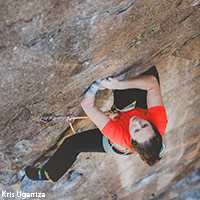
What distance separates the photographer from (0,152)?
6.14 ft

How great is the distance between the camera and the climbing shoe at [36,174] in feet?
7.07

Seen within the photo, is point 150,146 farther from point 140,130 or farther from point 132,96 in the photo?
point 132,96

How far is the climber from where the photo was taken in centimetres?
158

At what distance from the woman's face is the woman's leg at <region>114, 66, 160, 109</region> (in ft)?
1.41

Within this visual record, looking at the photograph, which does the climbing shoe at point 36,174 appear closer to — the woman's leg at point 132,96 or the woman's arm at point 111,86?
the woman's arm at point 111,86

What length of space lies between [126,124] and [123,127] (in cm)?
3

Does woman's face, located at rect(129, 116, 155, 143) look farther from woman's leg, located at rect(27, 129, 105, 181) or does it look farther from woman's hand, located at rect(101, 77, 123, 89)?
woman's leg, located at rect(27, 129, 105, 181)

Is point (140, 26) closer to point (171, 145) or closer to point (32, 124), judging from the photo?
point (32, 124)

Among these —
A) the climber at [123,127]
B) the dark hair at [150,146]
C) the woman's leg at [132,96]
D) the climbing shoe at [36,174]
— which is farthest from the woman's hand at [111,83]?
the climbing shoe at [36,174]

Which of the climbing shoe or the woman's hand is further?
the climbing shoe

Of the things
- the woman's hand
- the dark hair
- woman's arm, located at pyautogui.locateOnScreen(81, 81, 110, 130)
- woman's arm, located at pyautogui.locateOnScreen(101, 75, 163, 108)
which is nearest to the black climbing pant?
woman's arm, located at pyautogui.locateOnScreen(101, 75, 163, 108)

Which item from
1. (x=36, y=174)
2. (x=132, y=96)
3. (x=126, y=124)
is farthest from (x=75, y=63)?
(x=36, y=174)

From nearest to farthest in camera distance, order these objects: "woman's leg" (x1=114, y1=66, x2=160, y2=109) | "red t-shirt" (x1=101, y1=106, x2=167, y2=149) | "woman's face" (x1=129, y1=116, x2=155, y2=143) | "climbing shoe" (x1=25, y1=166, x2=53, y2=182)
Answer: "woman's face" (x1=129, y1=116, x2=155, y2=143) < "red t-shirt" (x1=101, y1=106, x2=167, y2=149) < "woman's leg" (x1=114, y1=66, x2=160, y2=109) < "climbing shoe" (x1=25, y1=166, x2=53, y2=182)

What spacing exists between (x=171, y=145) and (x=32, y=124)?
226cm
